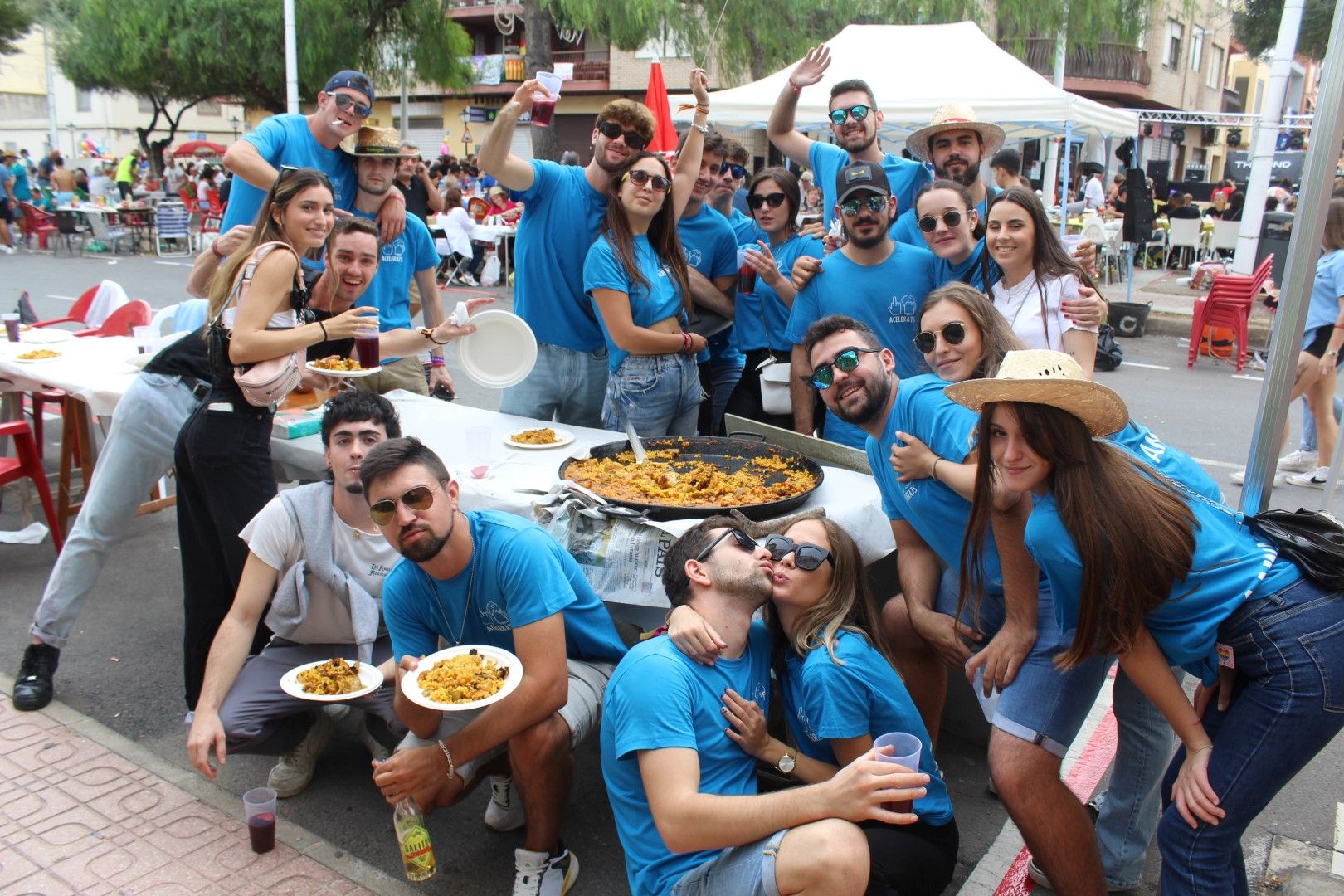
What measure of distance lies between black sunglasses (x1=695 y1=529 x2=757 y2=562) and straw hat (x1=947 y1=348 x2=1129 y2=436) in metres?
0.75

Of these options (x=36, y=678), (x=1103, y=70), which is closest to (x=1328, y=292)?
(x=36, y=678)

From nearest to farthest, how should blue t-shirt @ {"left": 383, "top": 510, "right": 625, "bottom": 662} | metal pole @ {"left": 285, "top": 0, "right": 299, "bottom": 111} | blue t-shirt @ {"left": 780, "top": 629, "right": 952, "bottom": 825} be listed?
1. blue t-shirt @ {"left": 780, "top": 629, "right": 952, "bottom": 825}
2. blue t-shirt @ {"left": 383, "top": 510, "right": 625, "bottom": 662}
3. metal pole @ {"left": 285, "top": 0, "right": 299, "bottom": 111}

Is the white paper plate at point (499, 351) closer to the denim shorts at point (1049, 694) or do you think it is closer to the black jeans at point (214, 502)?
the black jeans at point (214, 502)

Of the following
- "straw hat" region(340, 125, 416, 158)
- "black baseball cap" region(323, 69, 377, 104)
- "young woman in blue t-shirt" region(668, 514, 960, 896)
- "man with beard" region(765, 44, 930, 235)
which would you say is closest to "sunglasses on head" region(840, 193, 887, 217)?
"man with beard" region(765, 44, 930, 235)

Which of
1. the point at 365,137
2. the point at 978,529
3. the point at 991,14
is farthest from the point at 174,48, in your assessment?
the point at 978,529

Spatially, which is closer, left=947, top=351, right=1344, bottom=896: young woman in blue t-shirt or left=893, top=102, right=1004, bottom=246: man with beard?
left=947, top=351, right=1344, bottom=896: young woman in blue t-shirt

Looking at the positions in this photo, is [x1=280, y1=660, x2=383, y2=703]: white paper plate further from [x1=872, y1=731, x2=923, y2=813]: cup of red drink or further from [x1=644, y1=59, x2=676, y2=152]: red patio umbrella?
[x1=644, y1=59, x2=676, y2=152]: red patio umbrella

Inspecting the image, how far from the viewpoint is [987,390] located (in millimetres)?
2359

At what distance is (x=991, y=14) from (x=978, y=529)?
2197 centimetres

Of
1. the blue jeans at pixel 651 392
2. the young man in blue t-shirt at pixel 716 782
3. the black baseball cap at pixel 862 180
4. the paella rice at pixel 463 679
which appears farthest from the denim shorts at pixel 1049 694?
the blue jeans at pixel 651 392

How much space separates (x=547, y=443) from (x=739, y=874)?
238 cm

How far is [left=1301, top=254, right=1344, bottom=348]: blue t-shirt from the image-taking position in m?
6.79

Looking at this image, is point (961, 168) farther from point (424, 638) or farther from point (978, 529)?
point (424, 638)

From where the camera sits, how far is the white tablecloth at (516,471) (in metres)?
3.54
